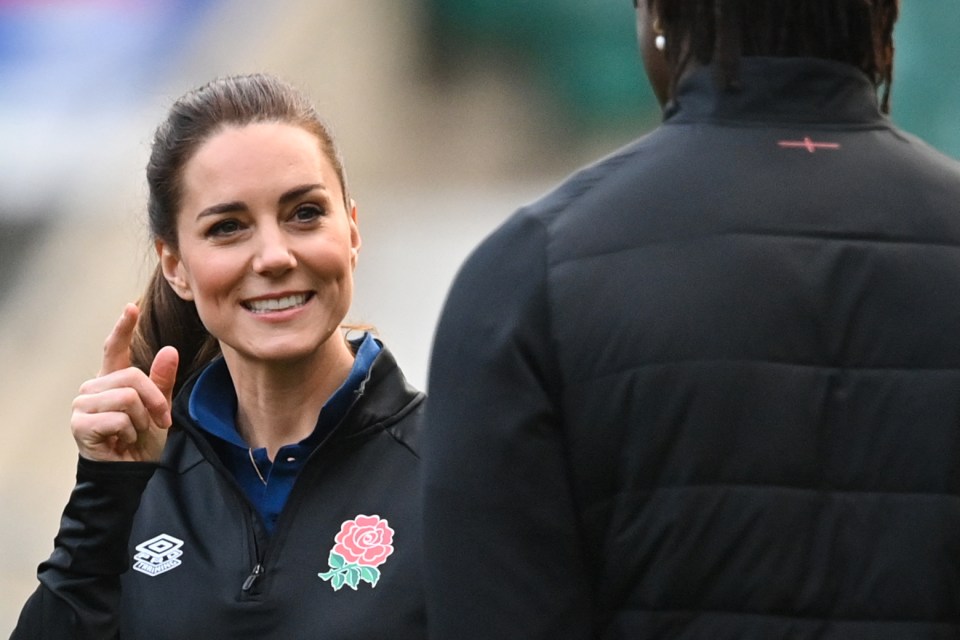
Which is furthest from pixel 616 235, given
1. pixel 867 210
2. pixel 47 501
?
pixel 47 501

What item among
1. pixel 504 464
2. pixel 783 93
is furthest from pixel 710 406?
pixel 783 93

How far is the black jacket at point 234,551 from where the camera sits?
9.27ft

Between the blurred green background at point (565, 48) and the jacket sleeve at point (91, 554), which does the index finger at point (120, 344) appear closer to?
the jacket sleeve at point (91, 554)

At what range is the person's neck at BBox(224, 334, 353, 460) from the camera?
308 cm

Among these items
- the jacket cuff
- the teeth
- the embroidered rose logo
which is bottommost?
the embroidered rose logo

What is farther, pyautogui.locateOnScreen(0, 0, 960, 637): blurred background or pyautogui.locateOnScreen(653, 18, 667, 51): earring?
pyautogui.locateOnScreen(0, 0, 960, 637): blurred background

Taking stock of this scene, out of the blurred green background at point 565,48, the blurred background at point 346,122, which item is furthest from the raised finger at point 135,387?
the blurred green background at point 565,48

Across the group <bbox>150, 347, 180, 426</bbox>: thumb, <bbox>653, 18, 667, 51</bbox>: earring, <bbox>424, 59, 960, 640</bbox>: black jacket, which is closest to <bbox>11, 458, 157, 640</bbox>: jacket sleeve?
<bbox>150, 347, 180, 426</bbox>: thumb

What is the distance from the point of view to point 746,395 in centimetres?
184

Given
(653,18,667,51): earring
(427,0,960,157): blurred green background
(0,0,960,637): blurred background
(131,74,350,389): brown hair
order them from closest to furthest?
(653,18,667,51): earring
(131,74,350,389): brown hair
(0,0,960,637): blurred background
(427,0,960,157): blurred green background

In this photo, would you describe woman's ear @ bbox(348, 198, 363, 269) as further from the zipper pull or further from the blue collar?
the zipper pull

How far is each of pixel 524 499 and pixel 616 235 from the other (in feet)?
0.90

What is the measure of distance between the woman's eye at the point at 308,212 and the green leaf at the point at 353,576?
22.4 inches

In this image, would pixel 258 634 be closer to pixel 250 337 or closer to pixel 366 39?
pixel 250 337
